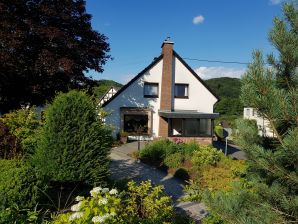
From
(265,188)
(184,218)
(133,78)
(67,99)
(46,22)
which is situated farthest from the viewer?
(133,78)

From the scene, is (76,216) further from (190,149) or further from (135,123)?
(135,123)

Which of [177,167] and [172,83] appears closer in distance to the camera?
[177,167]

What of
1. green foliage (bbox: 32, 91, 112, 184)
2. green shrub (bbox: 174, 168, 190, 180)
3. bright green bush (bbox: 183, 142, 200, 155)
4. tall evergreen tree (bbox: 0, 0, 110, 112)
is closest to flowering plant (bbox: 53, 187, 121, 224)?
green foliage (bbox: 32, 91, 112, 184)

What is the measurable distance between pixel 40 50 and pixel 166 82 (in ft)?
36.2

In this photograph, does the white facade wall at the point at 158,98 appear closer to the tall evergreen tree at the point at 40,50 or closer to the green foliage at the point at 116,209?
the tall evergreen tree at the point at 40,50

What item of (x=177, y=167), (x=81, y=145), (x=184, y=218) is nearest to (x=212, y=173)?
(x=177, y=167)

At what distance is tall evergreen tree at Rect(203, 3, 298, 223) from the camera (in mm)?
3541

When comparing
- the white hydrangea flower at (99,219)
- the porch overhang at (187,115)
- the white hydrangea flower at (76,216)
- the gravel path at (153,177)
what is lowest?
the gravel path at (153,177)

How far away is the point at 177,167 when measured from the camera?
15.5m

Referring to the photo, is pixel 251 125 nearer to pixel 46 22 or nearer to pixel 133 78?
pixel 46 22

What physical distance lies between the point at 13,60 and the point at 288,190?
58.2 ft

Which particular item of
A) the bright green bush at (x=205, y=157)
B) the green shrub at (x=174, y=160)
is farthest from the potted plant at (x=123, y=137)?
the bright green bush at (x=205, y=157)

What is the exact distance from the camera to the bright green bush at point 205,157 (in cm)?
1569

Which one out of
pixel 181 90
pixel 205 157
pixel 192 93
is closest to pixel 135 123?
pixel 181 90
